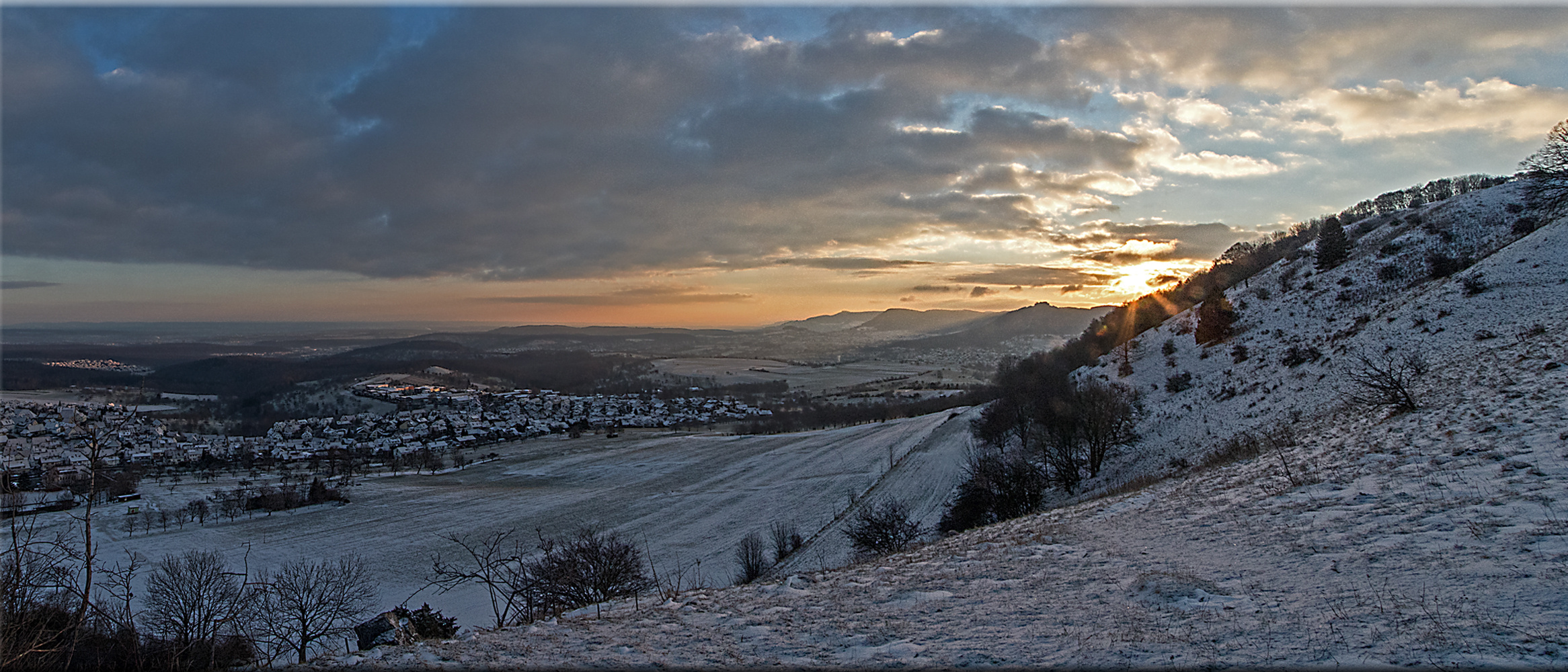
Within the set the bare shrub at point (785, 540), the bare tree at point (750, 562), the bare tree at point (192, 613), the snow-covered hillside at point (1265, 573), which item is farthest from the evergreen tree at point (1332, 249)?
the bare tree at point (192, 613)

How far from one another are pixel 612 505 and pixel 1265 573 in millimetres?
40639

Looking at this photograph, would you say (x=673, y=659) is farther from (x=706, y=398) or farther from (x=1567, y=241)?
(x=706, y=398)

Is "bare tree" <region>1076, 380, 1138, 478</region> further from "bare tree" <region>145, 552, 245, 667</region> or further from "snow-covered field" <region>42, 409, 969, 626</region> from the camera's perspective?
"bare tree" <region>145, 552, 245, 667</region>

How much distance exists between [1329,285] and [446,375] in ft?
480

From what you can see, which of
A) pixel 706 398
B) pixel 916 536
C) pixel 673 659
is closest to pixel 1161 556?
pixel 673 659

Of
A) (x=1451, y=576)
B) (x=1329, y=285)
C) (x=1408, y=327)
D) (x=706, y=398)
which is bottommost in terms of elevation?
(x=706, y=398)

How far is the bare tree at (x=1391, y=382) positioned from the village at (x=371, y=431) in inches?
2355

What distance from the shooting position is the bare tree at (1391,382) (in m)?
13.3

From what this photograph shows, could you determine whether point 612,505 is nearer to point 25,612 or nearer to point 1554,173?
point 25,612

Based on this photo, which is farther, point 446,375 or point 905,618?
point 446,375

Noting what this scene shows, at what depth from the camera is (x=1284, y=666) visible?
14.4 feet

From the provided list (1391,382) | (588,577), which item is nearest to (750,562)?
(588,577)

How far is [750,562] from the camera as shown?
22156 mm

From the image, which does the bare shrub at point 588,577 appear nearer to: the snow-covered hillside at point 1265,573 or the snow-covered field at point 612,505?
the snow-covered hillside at point 1265,573
